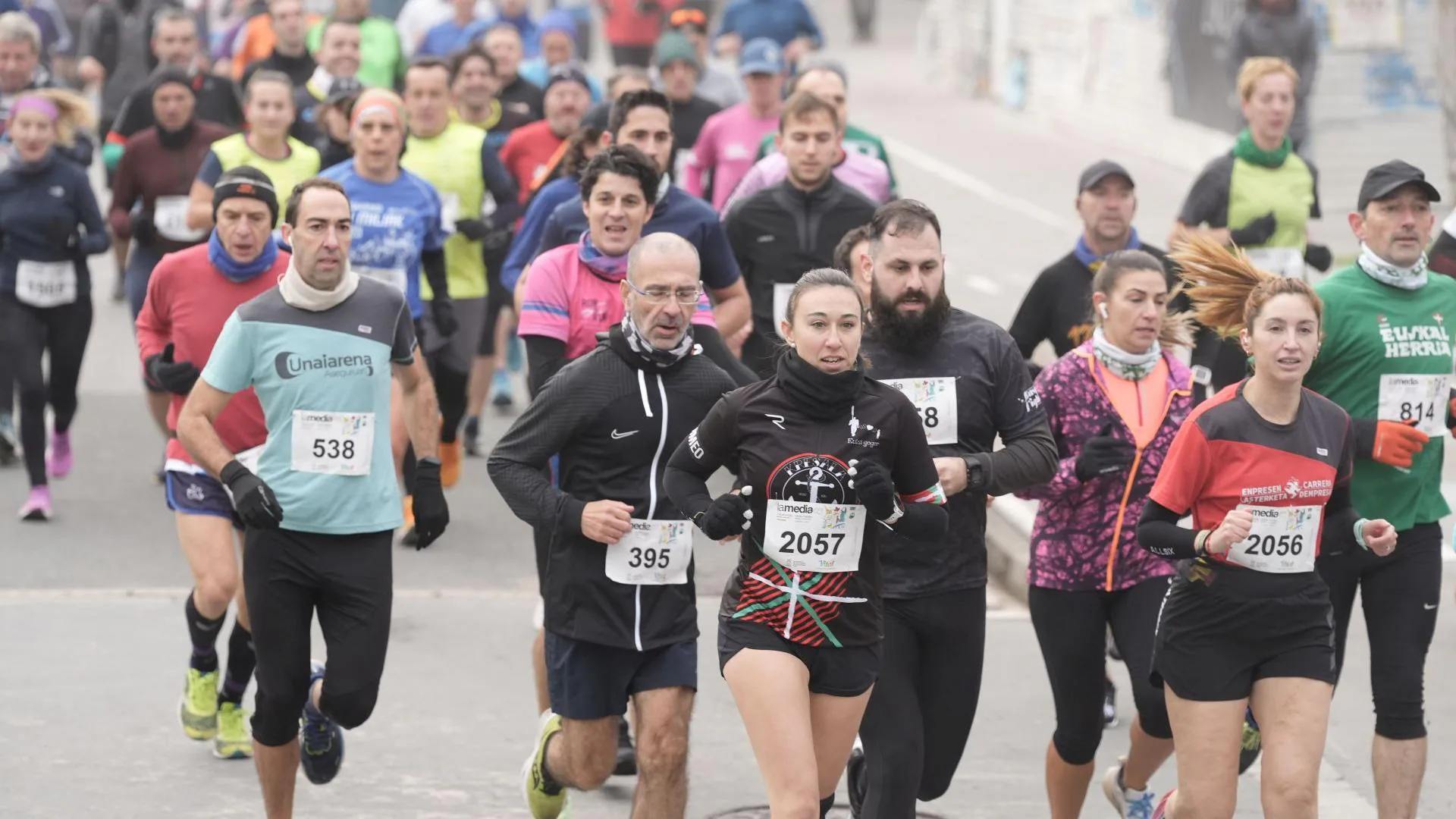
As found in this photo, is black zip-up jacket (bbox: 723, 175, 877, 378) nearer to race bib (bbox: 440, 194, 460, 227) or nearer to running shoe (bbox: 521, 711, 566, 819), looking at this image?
race bib (bbox: 440, 194, 460, 227)

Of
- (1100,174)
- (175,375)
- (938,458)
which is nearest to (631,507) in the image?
(938,458)

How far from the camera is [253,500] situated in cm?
652

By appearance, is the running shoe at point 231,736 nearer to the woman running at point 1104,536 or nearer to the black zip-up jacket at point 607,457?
the black zip-up jacket at point 607,457

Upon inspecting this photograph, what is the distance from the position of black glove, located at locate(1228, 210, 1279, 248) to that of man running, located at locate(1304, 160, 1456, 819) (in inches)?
124

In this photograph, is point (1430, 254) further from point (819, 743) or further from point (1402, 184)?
point (819, 743)

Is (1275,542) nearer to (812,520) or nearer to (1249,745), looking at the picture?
(1249,745)

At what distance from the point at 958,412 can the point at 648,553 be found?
3.13 feet

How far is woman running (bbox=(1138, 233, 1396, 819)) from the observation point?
6.09m

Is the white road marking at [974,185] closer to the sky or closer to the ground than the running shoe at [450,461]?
closer to the ground

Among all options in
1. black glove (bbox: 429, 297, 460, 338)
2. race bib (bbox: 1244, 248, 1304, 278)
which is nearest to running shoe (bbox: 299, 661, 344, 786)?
black glove (bbox: 429, 297, 460, 338)

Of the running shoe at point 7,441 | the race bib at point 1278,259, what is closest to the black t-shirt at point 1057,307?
the race bib at point 1278,259

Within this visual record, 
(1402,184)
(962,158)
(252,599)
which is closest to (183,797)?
(252,599)

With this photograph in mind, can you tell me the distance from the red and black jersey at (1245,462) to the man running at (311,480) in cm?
215

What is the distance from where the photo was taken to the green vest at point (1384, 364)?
6.93m
